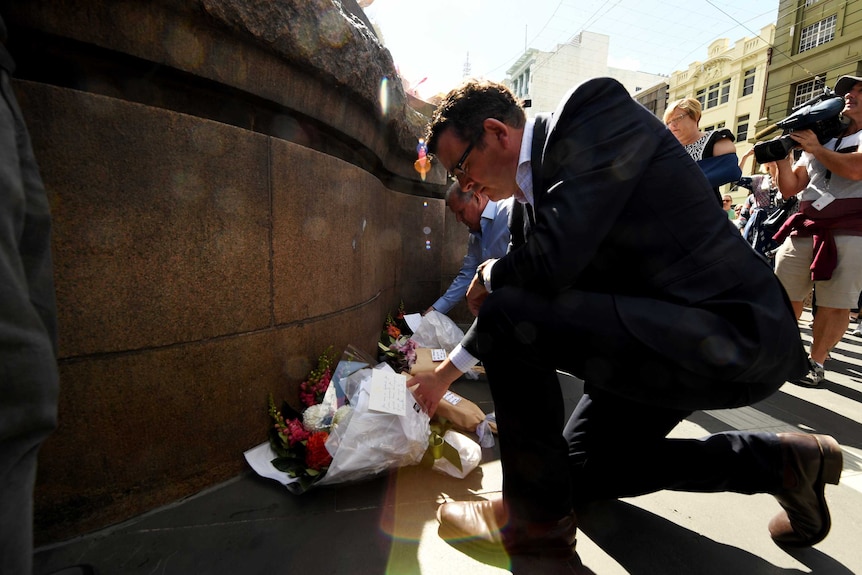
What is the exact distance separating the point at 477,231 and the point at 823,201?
2459 millimetres

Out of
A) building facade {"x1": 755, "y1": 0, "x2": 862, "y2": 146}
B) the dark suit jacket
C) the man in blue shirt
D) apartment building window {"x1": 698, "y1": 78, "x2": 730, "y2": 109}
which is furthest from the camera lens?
apartment building window {"x1": 698, "y1": 78, "x2": 730, "y2": 109}

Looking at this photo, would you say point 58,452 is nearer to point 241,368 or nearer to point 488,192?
point 241,368

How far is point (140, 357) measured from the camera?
1525 mm

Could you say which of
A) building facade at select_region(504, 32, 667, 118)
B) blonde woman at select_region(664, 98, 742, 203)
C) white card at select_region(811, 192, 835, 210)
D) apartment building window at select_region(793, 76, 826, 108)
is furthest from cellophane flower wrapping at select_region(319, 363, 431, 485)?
building facade at select_region(504, 32, 667, 118)

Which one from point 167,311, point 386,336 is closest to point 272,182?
point 167,311

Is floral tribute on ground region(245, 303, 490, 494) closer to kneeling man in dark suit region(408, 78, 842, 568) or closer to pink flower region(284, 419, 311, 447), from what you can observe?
pink flower region(284, 419, 311, 447)

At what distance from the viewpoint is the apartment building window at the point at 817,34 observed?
53.7 feet

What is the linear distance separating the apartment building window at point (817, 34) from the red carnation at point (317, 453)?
23.6 metres

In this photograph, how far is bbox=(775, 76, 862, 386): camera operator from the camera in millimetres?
2875

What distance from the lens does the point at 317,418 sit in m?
1.89

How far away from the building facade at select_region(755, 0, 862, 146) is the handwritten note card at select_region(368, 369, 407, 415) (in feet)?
65.4

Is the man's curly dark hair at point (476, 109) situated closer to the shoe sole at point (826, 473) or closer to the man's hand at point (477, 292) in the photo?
the man's hand at point (477, 292)

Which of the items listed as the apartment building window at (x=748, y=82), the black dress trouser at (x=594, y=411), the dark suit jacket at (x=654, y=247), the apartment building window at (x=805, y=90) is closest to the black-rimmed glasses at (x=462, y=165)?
the dark suit jacket at (x=654, y=247)

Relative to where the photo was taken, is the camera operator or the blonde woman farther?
the camera operator
